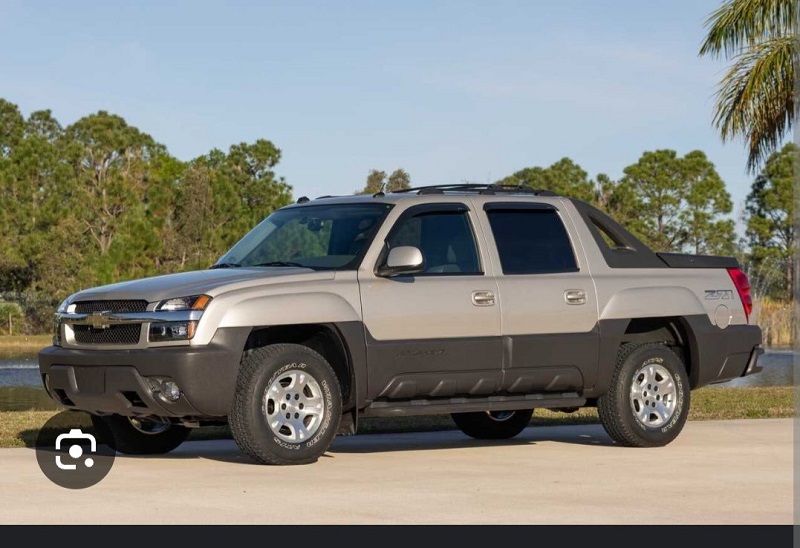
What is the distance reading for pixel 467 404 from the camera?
11.6m

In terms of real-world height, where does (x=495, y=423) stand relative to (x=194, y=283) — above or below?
below

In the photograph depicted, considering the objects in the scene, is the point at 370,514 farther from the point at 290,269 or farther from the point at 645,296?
the point at 645,296

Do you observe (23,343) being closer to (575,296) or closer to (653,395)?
(653,395)

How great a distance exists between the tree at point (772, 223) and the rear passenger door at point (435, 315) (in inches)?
2426

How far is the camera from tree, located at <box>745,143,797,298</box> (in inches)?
2874

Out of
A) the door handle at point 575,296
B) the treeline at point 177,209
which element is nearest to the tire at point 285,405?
the door handle at point 575,296

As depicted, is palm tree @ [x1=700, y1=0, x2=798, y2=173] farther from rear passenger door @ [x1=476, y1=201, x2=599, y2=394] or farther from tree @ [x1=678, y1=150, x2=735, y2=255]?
tree @ [x1=678, y1=150, x2=735, y2=255]

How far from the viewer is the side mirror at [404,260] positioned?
1094 cm

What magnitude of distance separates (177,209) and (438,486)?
4737cm

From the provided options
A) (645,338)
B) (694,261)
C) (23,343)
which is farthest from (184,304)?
(23,343)

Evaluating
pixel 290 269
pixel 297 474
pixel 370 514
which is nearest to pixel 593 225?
pixel 290 269

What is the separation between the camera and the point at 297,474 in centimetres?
1017

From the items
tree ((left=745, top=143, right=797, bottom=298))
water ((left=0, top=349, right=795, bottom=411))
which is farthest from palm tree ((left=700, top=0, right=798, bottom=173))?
tree ((left=745, top=143, right=797, bottom=298))

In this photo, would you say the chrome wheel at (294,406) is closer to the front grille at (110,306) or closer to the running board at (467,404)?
the running board at (467,404)
